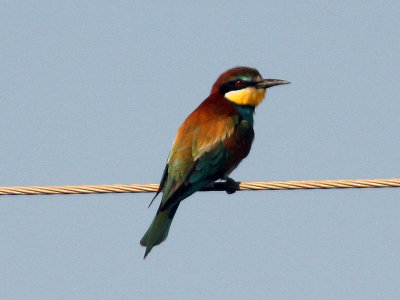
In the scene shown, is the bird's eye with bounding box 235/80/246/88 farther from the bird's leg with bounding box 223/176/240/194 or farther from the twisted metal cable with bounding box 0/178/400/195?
the twisted metal cable with bounding box 0/178/400/195

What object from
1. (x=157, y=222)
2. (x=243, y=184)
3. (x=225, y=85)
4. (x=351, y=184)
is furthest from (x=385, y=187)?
(x=225, y=85)

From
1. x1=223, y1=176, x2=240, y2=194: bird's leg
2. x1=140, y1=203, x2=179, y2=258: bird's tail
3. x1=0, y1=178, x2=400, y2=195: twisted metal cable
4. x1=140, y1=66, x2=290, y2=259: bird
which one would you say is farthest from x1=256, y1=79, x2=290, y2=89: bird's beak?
x1=0, y1=178, x2=400, y2=195: twisted metal cable

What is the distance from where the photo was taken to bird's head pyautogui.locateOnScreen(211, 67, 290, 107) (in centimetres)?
635

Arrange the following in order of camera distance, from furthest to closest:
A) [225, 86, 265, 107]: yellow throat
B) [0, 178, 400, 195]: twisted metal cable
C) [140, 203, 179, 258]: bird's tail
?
[225, 86, 265, 107]: yellow throat → [140, 203, 179, 258]: bird's tail → [0, 178, 400, 195]: twisted metal cable

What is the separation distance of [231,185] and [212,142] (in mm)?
353

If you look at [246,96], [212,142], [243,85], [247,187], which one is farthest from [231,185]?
[243,85]

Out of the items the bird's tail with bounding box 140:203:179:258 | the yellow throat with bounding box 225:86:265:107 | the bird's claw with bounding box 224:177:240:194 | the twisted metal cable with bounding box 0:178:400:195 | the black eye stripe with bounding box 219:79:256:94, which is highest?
the black eye stripe with bounding box 219:79:256:94

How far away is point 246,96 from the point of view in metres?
6.34

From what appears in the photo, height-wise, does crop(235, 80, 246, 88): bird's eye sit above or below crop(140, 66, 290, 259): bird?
above

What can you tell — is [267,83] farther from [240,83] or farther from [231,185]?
[231,185]

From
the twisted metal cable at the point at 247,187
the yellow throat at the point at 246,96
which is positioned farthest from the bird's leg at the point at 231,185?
the yellow throat at the point at 246,96

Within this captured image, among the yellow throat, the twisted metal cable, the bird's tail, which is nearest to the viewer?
the twisted metal cable

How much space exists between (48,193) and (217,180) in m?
1.68

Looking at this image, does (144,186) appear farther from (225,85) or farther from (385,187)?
(225,85)
